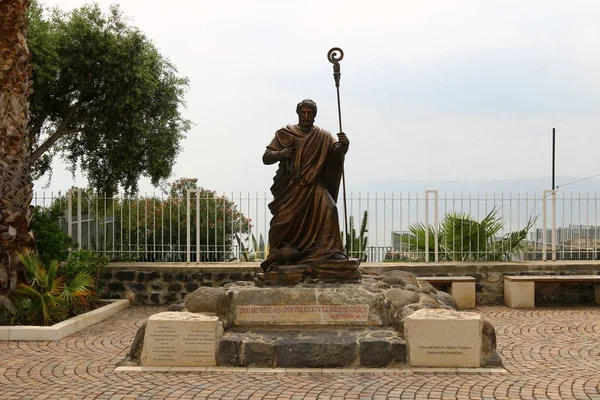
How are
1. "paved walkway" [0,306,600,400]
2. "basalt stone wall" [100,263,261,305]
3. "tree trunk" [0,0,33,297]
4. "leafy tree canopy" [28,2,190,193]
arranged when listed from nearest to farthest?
"paved walkway" [0,306,600,400]
"tree trunk" [0,0,33,297]
"basalt stone wall" [100,263,261,305]
"leafy tree canopy" [28,2,190,193]

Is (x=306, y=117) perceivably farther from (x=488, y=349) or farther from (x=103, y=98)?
(x=103, y=98)

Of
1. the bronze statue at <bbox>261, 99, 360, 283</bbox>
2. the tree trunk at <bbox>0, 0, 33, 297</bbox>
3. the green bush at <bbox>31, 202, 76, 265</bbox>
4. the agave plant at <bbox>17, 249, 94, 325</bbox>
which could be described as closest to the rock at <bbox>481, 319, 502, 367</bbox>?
the bronze statue at <bbox>261, 99, 360, 283</bbox>

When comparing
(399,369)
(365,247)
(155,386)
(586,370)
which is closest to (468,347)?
(399,369)

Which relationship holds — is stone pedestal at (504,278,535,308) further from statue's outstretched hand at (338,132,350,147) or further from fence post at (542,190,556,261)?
statue's outstretched hand at (338,132,350,147)

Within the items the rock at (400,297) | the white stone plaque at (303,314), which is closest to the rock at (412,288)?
the rock at (400,297)

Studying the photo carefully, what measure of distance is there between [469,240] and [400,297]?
531 centimetres

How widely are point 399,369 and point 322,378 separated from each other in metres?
0.85

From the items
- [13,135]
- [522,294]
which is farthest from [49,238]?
[522,294]

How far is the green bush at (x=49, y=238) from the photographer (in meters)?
10.9

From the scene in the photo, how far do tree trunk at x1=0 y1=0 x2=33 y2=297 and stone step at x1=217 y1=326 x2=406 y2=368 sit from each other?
14.0 feet

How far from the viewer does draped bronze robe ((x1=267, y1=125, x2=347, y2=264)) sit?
321 inches

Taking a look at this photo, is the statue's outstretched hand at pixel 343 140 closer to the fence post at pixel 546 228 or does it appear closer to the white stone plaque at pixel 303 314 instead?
the white stone plaque at pixel 303 314

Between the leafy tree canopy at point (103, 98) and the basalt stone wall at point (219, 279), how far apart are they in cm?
559

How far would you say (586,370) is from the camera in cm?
684
